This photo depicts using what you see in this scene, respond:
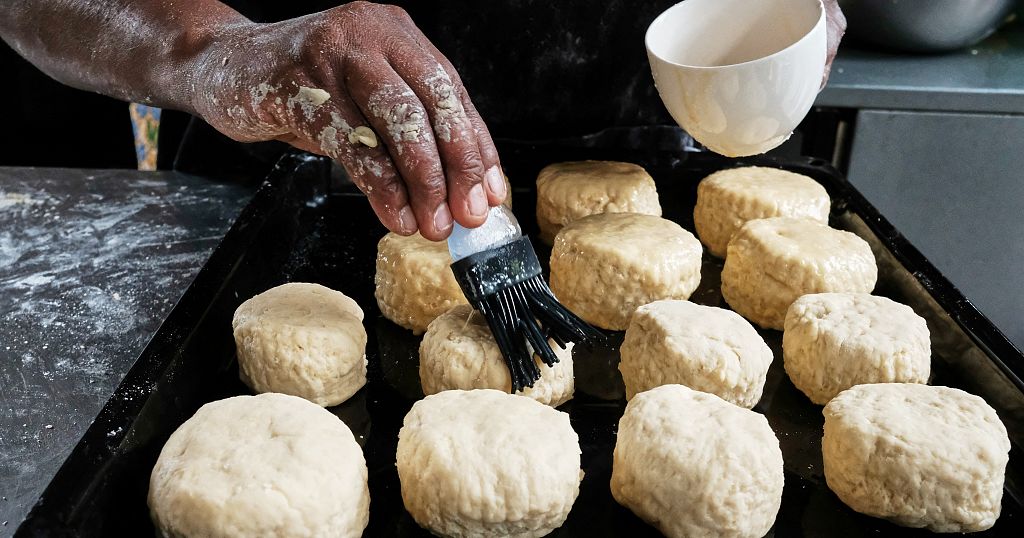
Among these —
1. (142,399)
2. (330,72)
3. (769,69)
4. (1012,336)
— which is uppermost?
(330,72)

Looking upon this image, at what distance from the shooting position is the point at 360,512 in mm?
1303

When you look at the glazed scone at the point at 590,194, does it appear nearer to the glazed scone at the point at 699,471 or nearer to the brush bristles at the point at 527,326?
the brush bristles at the point at 527,326

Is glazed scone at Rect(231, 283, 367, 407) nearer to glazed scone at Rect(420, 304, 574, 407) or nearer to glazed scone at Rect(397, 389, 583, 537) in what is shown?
glazed scone at Rect(420, 304, 574, 407)

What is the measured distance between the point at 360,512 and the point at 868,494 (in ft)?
2.63

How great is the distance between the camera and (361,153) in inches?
54.3

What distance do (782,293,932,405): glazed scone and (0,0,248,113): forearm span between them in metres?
1.24

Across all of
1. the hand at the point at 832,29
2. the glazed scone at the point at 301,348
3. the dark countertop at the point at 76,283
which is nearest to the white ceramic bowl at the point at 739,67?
the hand at the point at 832,29

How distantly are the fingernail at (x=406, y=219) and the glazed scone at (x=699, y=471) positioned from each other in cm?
48

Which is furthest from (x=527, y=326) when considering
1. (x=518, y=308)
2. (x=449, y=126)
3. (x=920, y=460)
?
(x=920, y=460)

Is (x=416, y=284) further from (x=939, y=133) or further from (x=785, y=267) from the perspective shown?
(x=939, y=133)

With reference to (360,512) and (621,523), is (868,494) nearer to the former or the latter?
(621,523)

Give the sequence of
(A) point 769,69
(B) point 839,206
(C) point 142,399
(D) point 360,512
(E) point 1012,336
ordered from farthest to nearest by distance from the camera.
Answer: (E) point 1012,336, (B) point 839,206, (A) point 769,69, (C) point 142,399, (D) point 360,512

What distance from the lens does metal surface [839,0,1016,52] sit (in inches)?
109

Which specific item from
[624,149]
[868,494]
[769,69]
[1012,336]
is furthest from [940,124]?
[868,494]
